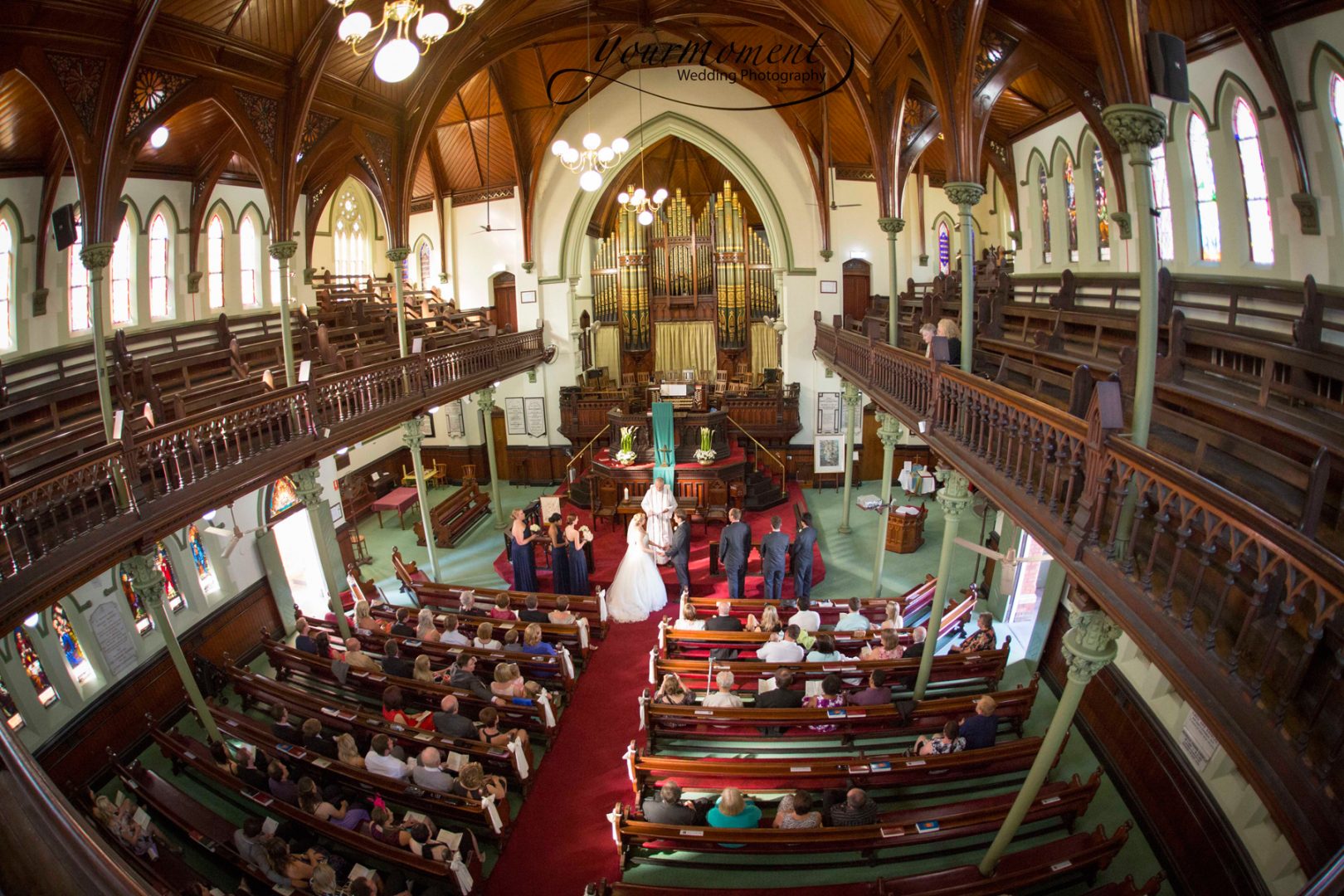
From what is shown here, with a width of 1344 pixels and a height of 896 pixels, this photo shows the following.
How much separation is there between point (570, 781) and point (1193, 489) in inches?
292

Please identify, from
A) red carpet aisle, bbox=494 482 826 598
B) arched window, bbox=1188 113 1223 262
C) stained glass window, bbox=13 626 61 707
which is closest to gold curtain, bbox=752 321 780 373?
red carpet aisle, bbox=494 482 826 598

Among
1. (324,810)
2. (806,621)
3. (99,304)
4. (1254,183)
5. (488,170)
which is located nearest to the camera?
(324,810)

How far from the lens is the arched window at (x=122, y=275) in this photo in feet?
49.1

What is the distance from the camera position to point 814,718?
8680mm

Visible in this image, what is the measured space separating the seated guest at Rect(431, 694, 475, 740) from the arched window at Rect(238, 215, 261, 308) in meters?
14.4

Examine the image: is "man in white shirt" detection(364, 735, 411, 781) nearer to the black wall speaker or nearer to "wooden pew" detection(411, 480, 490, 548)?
the black wall speaker

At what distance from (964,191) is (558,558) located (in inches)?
374

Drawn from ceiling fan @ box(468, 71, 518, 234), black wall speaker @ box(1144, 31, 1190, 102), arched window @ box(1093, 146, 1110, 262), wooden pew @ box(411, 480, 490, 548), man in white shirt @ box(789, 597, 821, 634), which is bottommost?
man in white shirt @ box(789, 597, 821, 634)

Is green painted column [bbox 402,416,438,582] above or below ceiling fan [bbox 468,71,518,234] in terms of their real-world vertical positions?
below

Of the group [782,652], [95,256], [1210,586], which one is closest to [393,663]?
[782,652]

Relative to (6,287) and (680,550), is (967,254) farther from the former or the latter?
(6,287)

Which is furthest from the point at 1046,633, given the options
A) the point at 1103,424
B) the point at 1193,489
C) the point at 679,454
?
the point at 679,454

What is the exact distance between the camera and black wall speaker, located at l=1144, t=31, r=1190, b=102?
5125 millimetres

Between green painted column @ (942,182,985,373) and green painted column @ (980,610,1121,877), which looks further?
green painted column @ (942,182,985,373)
